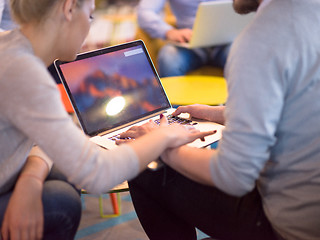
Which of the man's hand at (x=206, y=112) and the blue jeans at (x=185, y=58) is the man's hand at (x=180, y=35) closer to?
the blue jeans at (x=185, y=58)

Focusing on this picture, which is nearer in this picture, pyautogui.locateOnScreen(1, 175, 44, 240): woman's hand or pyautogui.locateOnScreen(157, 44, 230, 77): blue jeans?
pyautogui.locateOnScreen(1, 175, 44, 240): woman's hand

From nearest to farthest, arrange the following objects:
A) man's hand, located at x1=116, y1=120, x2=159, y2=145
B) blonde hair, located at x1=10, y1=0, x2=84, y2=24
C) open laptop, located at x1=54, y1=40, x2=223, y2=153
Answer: blonde hair, located at x1=10, y1=0, x2=84, y2=24, man's hand, located at x1=116, y1=120, x2=159, y2=145, open laptop, located at x1=54, y1=40, x2=223, y2=153

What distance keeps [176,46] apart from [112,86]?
1.55 m

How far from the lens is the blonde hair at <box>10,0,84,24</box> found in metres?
0.99

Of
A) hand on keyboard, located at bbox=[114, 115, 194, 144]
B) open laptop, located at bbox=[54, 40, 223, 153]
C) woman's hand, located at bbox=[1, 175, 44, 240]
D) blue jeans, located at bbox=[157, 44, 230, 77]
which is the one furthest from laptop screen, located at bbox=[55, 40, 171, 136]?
blue jeans, located at bbox=[157, 44, 230, 77]

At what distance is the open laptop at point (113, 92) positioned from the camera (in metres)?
1.37

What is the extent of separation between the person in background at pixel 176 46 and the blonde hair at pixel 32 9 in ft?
6.11

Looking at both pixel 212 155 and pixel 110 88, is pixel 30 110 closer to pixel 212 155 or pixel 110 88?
pixel 212 155

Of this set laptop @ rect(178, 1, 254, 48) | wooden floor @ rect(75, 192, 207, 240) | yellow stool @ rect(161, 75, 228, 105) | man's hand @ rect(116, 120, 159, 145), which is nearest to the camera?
man's hand @ rect(116, 120, 159, 145)

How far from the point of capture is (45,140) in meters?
0.91

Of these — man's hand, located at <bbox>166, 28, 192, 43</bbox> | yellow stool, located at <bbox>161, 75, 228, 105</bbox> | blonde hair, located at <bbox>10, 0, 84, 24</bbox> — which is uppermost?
blonde hair, located at <bbox>10, 0, 84, 24</bbox>

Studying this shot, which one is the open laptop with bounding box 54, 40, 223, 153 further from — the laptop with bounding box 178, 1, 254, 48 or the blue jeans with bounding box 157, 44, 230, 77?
the blue jeans with bounding box 157, 44, 230, 77

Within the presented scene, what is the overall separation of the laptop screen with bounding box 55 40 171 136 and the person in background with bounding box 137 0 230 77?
1.33 metres

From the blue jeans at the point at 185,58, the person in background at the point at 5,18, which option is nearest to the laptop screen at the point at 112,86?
the person in background at the point at 5,18
